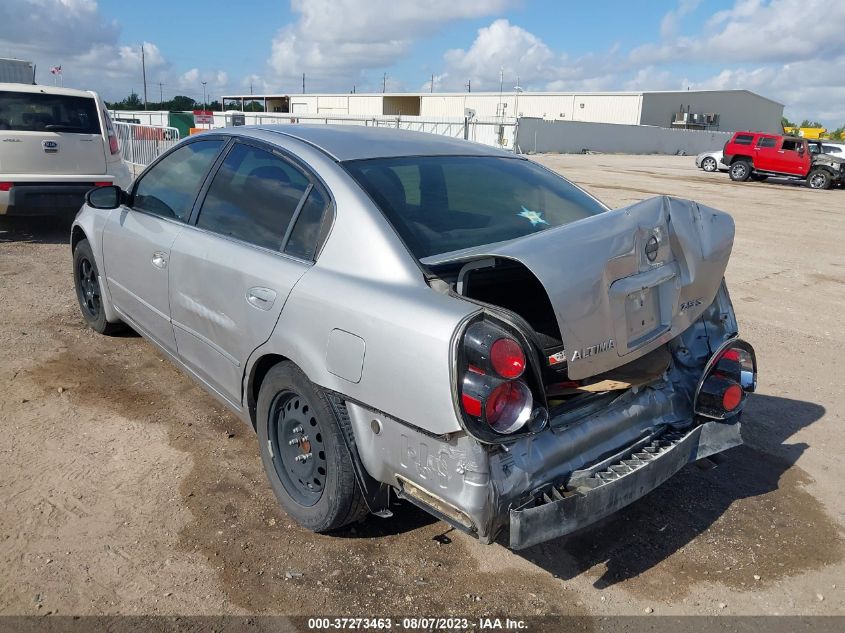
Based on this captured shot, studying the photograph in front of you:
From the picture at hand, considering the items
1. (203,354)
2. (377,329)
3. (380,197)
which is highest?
(380,197)

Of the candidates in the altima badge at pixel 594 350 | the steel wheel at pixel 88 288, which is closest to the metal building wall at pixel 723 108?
the steel wheel at pixel 88 288

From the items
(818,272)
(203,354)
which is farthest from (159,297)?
(818,272)

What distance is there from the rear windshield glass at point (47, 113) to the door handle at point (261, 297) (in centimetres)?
706

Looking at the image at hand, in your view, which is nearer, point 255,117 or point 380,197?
point 380,197

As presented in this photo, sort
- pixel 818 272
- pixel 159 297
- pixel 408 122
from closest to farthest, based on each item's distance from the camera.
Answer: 1. pixel 159 297
2. pixel 818 272
3. pixel 408 122

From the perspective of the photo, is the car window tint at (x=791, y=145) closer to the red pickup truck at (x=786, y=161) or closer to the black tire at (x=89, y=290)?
the red pickup truck at (x=786, y=161)

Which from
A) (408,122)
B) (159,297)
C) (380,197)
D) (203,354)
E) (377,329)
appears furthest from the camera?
(408,122)

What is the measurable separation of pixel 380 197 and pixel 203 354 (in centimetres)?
135

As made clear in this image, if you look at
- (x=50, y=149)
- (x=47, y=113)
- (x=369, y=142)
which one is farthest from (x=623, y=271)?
(x=47, y=113)

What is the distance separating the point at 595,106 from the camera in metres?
57.1

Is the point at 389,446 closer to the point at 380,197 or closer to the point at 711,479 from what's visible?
the point at 380,197

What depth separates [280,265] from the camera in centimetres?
303

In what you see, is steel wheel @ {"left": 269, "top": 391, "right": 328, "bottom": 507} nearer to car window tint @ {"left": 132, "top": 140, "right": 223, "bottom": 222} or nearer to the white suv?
car window tint @ {"left": 132, "top": 140, "right": 223, "bottom": 222}

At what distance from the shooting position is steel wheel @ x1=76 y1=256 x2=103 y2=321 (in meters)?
5.29
